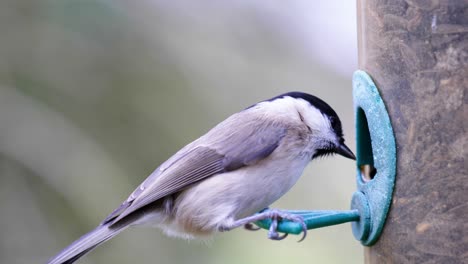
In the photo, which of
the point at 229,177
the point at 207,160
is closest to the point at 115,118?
the point at 207,160

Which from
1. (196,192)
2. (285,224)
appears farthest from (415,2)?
(196,192)

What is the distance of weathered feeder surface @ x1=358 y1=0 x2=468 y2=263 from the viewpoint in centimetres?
275

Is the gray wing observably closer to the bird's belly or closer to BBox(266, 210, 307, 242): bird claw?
the bird's belly

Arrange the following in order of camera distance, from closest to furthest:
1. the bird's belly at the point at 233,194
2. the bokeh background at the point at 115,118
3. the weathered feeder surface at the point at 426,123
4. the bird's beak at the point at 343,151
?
the weathered feeder surface at the point at 426,123
the bird's belly at the point at 233,194
the bird's beak at the point at 343,151
the bokeh background at the point at 115,118

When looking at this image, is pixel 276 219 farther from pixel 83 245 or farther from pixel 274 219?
pixel 83 245

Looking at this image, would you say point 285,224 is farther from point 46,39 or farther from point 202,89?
point 46,39

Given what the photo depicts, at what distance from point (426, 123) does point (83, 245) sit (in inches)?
67.8

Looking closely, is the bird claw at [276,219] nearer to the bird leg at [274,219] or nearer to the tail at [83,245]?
the bird leg at [274,219]

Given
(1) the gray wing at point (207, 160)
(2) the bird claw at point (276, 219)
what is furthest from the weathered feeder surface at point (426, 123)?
(1) the gray wing at point (207, 160)

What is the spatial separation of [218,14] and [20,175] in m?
2.17

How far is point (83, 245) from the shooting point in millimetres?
3416

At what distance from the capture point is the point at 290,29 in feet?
20.9

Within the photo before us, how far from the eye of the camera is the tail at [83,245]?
11.1ft

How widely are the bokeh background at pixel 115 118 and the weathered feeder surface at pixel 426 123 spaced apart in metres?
1.95
